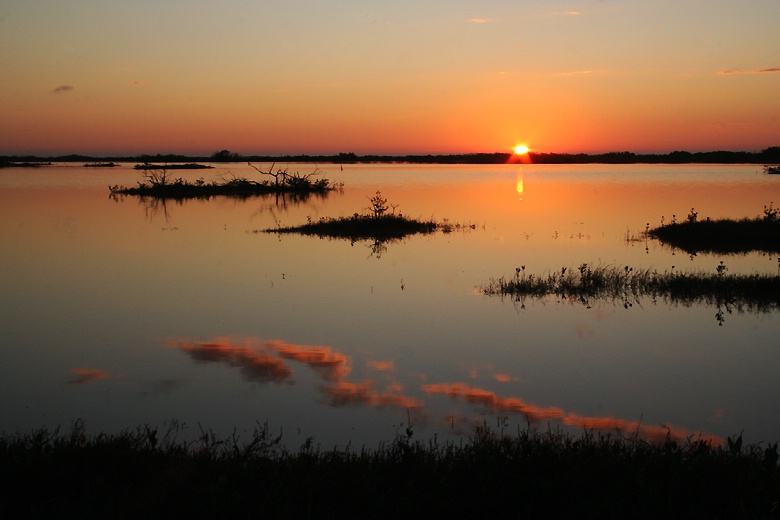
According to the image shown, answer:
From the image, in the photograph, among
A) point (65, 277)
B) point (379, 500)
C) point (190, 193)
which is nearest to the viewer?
point (379, 500)

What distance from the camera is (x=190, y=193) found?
59.1 m

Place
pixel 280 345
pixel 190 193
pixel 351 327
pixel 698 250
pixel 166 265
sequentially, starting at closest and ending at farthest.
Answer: pixel 280 345
pixel 351 327
pixel 166 265
pixel 698 250
pixel 190 193

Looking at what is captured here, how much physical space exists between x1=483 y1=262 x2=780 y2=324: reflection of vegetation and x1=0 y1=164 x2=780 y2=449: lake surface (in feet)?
2.61

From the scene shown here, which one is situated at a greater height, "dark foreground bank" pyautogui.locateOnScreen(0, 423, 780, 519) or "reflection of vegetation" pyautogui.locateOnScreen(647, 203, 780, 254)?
"reflection of vegetation" pyautogui.locateOnScreen(647, 203, 780, 254)

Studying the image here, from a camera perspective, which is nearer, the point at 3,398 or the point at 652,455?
the point at 652,455

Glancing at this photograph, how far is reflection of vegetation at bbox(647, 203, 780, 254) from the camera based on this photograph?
2733cm

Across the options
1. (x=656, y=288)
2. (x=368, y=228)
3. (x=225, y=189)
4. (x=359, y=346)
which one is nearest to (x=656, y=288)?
(x=656, y=288)

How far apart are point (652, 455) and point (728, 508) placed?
1092mm

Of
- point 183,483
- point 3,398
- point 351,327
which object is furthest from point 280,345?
point 183,483

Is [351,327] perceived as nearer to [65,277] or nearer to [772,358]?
[772,358]

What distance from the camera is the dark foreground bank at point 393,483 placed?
6094 mm

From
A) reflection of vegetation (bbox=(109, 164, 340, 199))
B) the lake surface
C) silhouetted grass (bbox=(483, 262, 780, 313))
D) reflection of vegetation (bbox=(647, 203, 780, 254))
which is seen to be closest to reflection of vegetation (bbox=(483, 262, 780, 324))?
silhouetted grass (bbox=(483, 262, 780, 313))

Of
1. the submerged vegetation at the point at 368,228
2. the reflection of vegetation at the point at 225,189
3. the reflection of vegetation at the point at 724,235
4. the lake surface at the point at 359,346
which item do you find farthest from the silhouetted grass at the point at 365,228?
the reflection of vegetation at the point at 225,189

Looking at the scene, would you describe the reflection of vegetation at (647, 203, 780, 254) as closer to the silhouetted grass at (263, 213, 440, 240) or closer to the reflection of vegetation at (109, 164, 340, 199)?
the silhouetted grass at (263, 213, 440, 240)
